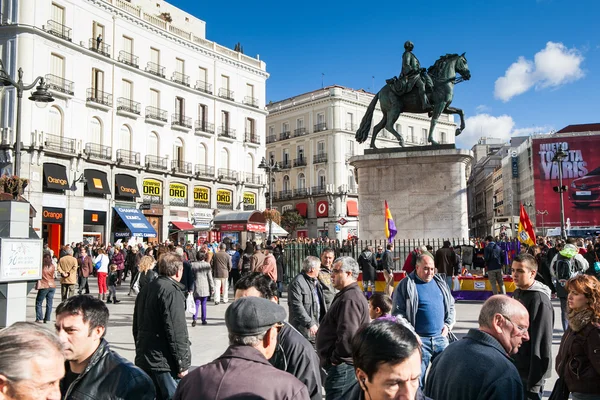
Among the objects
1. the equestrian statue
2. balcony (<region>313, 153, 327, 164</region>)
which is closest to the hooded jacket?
the equestrian statue

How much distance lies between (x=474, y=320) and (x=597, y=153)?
179 feet

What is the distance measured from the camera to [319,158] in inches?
2132

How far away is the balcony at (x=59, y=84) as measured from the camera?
101 ft

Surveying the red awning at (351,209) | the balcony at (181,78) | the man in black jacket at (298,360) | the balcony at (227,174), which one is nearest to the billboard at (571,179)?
the red awning at (351,209)

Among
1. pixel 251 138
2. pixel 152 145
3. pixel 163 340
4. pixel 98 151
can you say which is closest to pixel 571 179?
pixel 251 138

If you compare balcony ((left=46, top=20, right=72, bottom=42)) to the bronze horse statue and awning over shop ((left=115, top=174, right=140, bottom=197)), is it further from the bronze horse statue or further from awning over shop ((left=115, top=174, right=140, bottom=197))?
the bronze horse statue

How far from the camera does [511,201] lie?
73188 millimetres

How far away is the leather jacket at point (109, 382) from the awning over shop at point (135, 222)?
30.5m

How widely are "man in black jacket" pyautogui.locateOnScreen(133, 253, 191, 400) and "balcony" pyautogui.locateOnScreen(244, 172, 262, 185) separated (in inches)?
1535

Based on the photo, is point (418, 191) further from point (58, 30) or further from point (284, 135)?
point (284, 135)

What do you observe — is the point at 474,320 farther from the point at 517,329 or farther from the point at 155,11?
the point at 155,11

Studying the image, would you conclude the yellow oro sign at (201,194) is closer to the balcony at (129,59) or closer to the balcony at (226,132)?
the balcony at (226,132)

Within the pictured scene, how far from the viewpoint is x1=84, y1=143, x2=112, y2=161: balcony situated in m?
32.4

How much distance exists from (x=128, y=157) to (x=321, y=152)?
2363 cm
